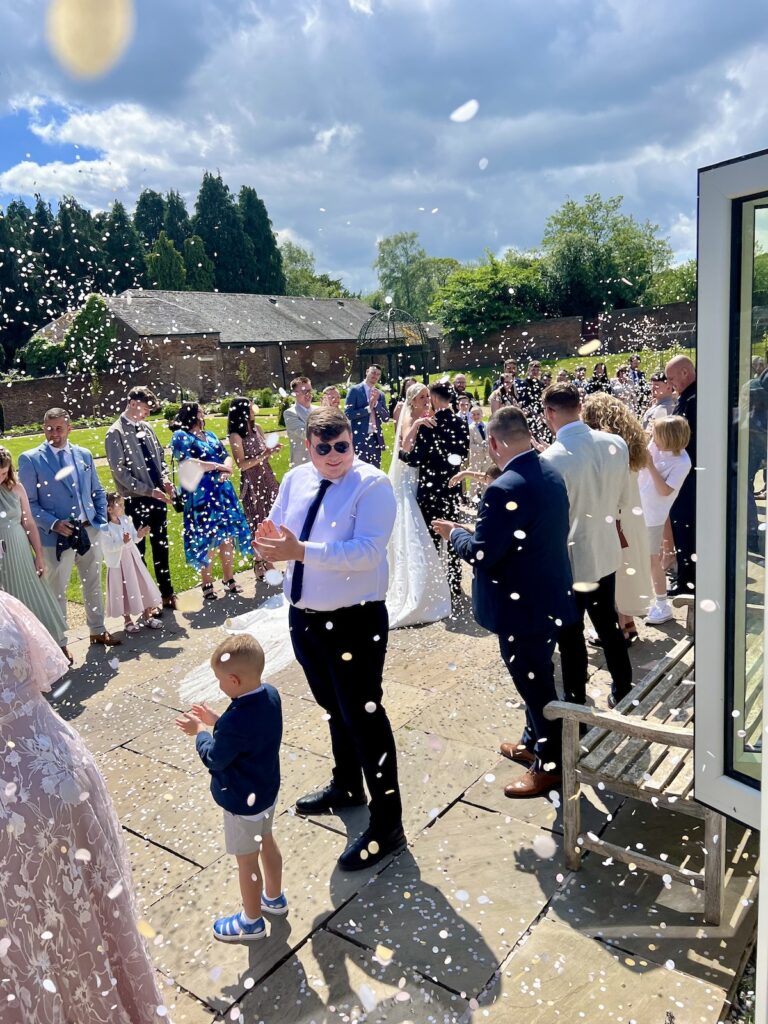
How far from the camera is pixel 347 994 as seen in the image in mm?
2557

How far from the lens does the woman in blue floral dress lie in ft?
23.2

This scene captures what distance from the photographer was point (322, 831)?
3.53 meters

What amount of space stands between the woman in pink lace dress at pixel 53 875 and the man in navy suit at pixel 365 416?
7.64 m

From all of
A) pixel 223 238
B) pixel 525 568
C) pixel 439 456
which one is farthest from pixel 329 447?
pixel 223 238

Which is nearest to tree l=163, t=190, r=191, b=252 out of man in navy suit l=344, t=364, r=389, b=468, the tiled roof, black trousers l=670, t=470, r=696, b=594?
the tiled roof

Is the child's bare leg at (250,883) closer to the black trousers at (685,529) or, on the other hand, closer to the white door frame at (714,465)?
the white door frame at (714,465)

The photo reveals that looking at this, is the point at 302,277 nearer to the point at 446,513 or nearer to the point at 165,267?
the point at 165,267

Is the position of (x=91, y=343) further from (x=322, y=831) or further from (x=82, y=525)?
(x=322, y=831)

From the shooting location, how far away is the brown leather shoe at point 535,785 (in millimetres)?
3635

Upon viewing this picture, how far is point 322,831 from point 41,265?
57.8 m

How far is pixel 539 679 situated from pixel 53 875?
2.29 m

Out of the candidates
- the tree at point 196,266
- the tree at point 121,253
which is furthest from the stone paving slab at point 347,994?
the tree at point 196,266

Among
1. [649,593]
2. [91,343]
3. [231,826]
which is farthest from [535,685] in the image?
[91,343]

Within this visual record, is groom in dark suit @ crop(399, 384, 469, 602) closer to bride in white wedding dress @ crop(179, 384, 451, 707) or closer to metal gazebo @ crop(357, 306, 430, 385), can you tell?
bride in white wedding dress @ crop(179, 384, 451, 707)
